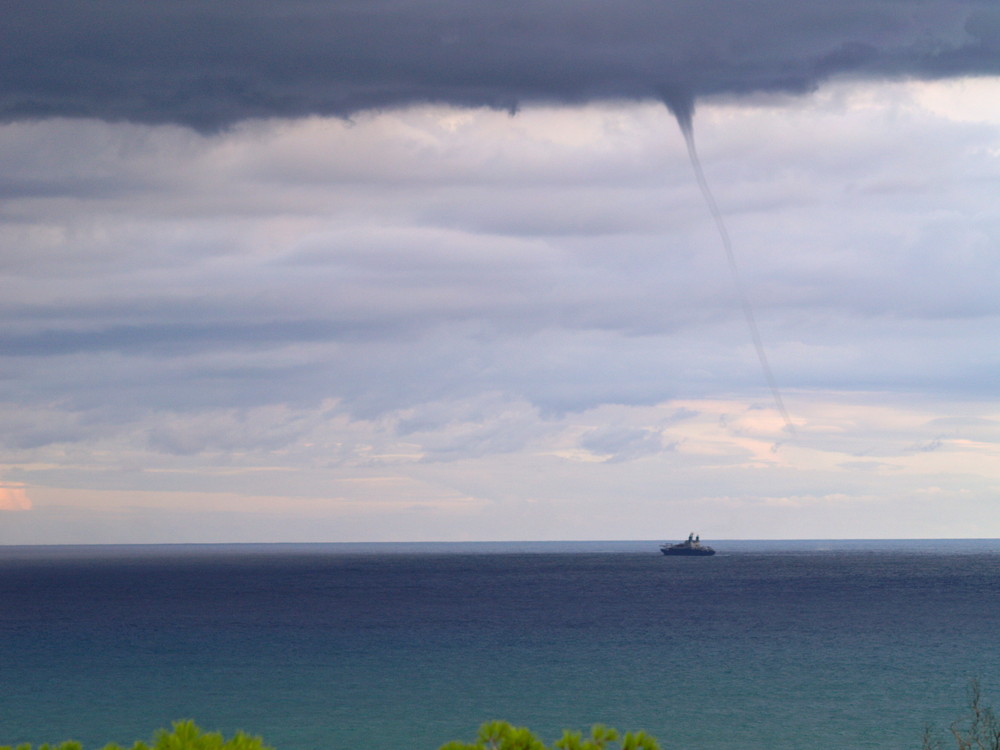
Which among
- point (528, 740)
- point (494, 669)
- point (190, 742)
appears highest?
point (528, 740)

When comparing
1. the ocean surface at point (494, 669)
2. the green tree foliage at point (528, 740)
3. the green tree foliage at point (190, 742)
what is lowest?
the ocean surface at point (494, 669)

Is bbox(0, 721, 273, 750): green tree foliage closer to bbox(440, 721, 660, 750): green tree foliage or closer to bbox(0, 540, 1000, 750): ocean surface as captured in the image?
bbox(440, 721, 660, 750): green tree foliage

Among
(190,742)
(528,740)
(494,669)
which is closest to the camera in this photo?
(190,742)

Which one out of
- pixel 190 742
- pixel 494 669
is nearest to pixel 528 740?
pixel 190 742

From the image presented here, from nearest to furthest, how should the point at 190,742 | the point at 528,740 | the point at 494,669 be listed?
the point at 190,742 → the point at 528,740 → the point at 494,669

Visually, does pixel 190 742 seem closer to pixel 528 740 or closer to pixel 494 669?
pixel 528 740

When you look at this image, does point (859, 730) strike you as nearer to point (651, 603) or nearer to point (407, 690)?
point (407, 690)

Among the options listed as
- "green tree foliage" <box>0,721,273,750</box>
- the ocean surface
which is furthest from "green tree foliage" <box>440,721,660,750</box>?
the ocean surface

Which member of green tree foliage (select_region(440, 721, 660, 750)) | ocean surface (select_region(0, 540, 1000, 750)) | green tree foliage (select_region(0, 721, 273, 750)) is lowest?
ocean surface (select_region(0, 540, 1000, 750))

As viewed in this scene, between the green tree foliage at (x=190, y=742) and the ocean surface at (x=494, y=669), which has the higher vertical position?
the green tree foliage at (x=190, y=742)

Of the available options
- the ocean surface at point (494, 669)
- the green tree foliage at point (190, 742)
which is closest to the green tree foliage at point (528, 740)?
the green tree foliage at point (190, 742)

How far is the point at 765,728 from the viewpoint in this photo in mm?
51625

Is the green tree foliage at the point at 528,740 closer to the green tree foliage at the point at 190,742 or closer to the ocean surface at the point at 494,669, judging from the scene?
the green tree foliage at the point at 190,742

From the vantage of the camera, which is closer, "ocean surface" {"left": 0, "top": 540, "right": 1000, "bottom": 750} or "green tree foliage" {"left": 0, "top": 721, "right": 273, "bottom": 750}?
"green tree foliage" {"left": 0, "top": 721, "right": 273, "bottom": 750}
